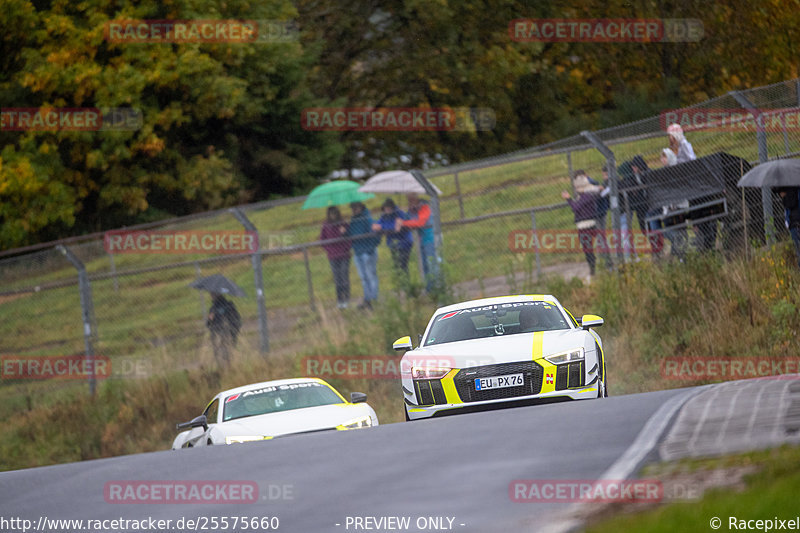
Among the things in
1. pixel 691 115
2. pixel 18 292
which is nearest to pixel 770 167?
pixel 691 115

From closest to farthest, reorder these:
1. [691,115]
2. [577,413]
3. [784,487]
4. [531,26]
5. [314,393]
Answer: [784,487]
[577,413]
[314,393]
[691,115]
[531,26]

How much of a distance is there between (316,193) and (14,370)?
6.30 metres

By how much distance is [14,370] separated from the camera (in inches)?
802

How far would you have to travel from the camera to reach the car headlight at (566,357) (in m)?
10.9

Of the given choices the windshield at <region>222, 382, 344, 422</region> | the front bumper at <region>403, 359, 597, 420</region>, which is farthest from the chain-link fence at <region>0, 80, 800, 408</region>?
the front bumper at <region>403, 359, 597, 420</region>

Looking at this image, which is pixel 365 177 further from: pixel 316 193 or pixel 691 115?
pixel 691 115

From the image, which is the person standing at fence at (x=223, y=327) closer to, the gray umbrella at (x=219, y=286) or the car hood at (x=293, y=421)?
the gray umbrella at (x=219, y=286)

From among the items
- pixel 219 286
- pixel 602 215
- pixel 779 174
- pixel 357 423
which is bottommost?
pixel 357 423

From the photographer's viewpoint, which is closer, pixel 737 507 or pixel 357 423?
pixel 737 507

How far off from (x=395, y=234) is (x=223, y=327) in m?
3.21

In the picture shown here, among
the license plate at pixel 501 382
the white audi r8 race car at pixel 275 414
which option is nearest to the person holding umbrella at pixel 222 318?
the white audi r8 race car at pixel 275 414

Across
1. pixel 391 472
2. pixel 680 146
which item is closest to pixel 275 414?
pixel 391 472

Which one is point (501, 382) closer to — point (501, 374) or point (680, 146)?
point (501, 374)

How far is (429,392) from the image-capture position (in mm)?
11047
